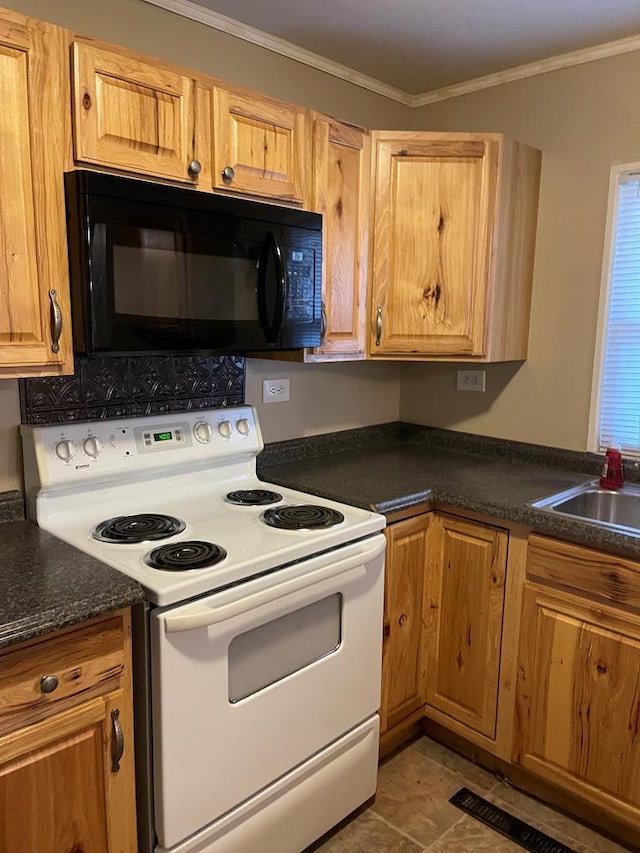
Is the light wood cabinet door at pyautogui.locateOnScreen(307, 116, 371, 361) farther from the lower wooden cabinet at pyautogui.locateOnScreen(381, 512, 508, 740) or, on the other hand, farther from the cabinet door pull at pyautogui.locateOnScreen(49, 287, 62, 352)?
the cabinet door pull at pyautogui.locateOnScreen(49, 287, 62, 352)

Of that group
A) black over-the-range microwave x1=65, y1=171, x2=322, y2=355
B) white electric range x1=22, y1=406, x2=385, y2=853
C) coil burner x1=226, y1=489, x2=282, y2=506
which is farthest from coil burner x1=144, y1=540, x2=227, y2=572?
black over-the-range microwave x1=65, y1=171, x2=322, y2=355

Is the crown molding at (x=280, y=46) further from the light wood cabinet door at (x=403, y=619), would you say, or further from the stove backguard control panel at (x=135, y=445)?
the light wood cabinet door at (x=403, y=619)

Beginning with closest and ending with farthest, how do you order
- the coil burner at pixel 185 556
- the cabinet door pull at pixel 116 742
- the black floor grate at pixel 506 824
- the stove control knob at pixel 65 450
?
the cabinet door pull at pixel 116 742
the coil burner at pixel 185 556
the stove control knob at pixel 65 450
the black floor grate at pixel 506 824

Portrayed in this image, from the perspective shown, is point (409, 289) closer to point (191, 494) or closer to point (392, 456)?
point (392, 456)

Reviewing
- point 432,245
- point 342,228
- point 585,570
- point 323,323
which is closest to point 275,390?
point 323,323

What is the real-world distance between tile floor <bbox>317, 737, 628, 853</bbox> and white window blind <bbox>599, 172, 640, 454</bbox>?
3.94 feet

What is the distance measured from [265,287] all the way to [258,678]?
103cm

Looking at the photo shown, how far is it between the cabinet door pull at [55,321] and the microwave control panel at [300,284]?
2.09ft

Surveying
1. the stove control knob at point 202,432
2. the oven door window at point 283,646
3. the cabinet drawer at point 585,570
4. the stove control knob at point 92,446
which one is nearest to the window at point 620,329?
the cabinet drawer at point 585,570

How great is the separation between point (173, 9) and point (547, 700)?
2327 millimetres

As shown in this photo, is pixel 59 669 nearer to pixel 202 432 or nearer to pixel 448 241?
pixel 202 432

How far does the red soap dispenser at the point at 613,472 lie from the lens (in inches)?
85.4

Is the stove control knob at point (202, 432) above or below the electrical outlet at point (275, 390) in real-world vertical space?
below

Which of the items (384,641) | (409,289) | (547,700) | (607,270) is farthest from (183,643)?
(607,270)
